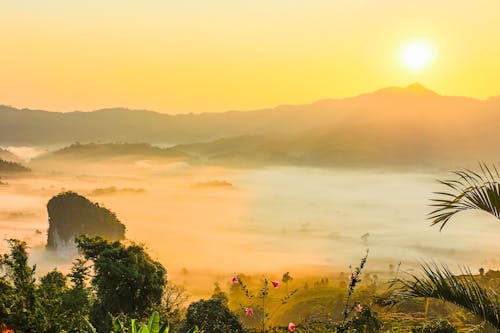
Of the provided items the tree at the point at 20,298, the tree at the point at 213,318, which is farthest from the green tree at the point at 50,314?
the tree at the point at 213,318

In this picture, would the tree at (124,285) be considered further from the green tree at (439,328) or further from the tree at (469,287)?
the tree at (469,287)

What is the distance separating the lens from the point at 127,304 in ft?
135

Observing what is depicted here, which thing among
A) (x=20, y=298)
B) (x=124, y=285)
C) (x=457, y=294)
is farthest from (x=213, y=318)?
(x=457, y=294)

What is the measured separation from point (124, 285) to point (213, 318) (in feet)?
29.1

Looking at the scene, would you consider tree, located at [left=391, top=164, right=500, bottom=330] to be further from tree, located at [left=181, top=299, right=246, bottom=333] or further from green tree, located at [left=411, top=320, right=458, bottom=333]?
tree, located at [left=181, top=299, right=246, bottom=333]

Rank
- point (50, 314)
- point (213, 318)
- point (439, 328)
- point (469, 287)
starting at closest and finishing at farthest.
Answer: point (469, 287) → point (50, 314) → point (439, 328) → point (213, 318)

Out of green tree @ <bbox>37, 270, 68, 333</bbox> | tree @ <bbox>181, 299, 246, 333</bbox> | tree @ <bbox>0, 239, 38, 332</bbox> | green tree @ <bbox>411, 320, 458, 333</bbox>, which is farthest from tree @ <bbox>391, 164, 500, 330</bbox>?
tree @ <bbox>181, 299, 246, 333</bbox>

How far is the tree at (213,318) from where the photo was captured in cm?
3538

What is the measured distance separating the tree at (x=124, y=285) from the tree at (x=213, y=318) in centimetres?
505

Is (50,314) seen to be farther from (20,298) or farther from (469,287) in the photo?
(469,287)

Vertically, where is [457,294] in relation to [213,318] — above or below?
above

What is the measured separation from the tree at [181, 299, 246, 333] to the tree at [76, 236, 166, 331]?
5054 millimetres

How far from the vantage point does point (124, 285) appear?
41.4m

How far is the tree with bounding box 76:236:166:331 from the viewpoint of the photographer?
40.1m
